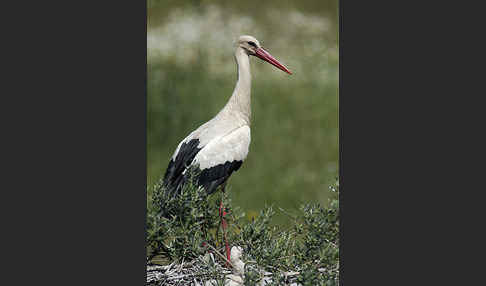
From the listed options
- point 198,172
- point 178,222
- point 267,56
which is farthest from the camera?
point 267,56

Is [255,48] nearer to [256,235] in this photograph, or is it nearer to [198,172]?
[198,172]

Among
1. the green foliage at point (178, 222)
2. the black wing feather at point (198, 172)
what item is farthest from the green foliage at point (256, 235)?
the black wing feather at point (198, 172)

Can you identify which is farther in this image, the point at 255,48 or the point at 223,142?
the point at 255,48

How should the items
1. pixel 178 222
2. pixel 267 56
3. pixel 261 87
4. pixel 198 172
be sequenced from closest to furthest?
1. pixel 178 222
2. pixel 198 172
3. pixel 267 56
4. pixel 261 87

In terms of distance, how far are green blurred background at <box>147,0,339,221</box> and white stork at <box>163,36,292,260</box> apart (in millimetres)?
82

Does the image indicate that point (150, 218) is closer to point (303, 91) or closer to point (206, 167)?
point (206, 167)

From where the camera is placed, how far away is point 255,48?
25.9 ft

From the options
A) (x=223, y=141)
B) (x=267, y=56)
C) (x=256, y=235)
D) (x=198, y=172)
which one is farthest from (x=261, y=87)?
(x=256, y=235)

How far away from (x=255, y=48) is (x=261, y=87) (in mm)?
380

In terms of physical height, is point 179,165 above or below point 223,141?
below

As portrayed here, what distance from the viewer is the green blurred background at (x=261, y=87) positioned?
7797 millimetres

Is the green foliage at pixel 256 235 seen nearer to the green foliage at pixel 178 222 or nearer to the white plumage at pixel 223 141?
Result: the green foliage at pixel 178 222

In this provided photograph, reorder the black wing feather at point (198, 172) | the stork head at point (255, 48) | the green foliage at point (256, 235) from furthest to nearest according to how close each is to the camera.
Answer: the stork head at point (255, 48)
the black wing feather at point (198, 172)
the green foliage at point (256, 235)

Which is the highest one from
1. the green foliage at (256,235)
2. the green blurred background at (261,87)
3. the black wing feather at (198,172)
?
the green blurred background at (261,87)
